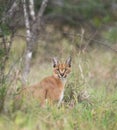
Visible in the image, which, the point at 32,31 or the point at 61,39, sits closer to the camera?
the point at 32,31

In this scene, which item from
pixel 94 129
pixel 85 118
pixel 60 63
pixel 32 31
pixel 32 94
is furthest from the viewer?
pixel 32 31

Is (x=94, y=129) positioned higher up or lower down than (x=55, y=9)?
lower down

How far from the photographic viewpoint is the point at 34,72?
13102mm

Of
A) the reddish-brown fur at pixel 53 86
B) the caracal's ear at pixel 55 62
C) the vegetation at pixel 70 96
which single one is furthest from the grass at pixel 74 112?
the caracal's ear at pixel 55 62

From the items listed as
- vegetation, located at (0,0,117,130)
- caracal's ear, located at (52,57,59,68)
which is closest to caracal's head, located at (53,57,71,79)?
caracal's ear, located at (52,57,59,68)

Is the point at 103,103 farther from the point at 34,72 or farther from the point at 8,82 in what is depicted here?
the point at 34,72

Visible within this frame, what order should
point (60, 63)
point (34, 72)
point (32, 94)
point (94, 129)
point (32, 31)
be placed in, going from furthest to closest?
point (34, 72)
point (32, 31)
point (60, 63)
point (32, 94)
point (94, 129)

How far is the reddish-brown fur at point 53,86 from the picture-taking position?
920 centimetres

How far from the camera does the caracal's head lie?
33.1 feet

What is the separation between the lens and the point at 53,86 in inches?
391

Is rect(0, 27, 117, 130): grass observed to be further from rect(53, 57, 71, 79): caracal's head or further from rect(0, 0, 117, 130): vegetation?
rect(53, 57, 71, 79): caracal's head

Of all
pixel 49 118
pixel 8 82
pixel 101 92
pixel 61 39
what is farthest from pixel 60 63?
pixel 61 39

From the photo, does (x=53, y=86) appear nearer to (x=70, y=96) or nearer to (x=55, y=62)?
(x=70, y=96)

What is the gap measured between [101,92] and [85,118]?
6.77 ft
